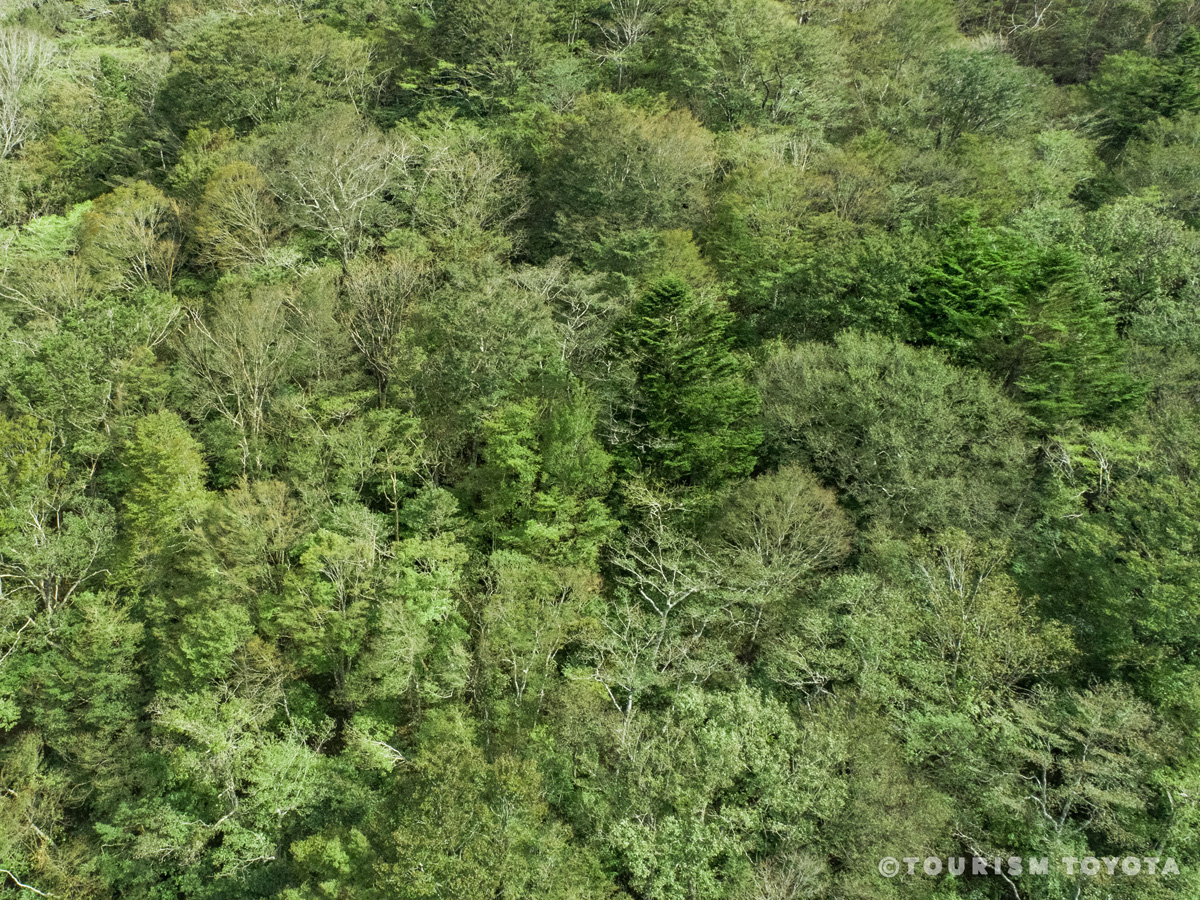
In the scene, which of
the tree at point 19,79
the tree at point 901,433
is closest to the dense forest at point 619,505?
the tree at point 901,433

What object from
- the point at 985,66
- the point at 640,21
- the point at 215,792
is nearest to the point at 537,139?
the point at 640,21

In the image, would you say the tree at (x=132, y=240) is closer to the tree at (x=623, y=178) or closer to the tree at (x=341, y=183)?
the tree at (x=341, y=183)

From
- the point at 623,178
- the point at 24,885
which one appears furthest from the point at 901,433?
the point at 24,885

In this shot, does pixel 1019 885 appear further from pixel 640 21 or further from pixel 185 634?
pixel 640 21

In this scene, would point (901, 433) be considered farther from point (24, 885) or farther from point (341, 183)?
point (24, 885)

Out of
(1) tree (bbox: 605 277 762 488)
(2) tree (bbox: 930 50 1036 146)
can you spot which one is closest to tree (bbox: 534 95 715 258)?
(1) tree (bbox: 605 277 762 488)

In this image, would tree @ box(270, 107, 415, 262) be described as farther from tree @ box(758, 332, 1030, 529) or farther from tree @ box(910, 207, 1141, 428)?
tree @ box(910, 207, 1141, 428)
